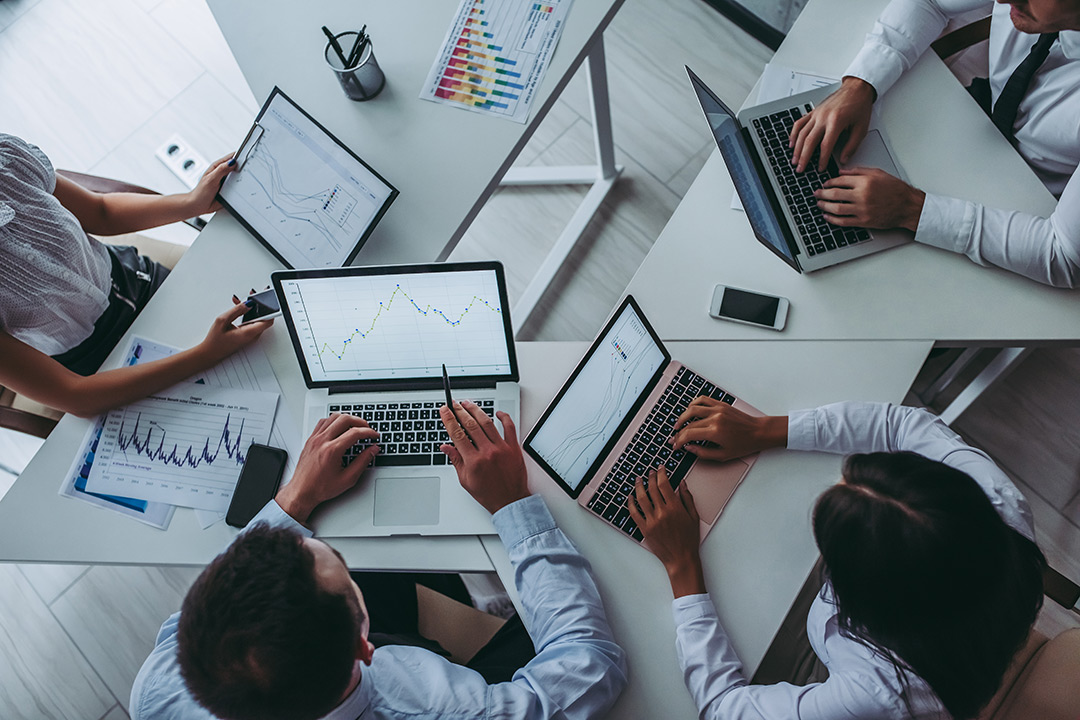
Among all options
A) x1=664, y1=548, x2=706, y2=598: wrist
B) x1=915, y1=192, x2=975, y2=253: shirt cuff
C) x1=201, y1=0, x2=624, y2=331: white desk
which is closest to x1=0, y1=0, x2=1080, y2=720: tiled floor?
x1=201, y1=0, x2=624, y2=331: white desk

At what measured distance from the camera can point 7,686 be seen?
187 centimetres

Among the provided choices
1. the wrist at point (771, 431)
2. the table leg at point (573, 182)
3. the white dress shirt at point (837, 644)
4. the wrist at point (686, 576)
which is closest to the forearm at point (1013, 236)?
the white dress shirt at point (837, 644)

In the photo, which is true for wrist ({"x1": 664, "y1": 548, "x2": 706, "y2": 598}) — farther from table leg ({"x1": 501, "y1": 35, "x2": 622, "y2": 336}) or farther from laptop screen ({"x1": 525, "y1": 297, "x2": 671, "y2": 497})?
table leg ({"x1": 501, "y1": 35, "x2": 622, "y2": 336})

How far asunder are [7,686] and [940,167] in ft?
8.59

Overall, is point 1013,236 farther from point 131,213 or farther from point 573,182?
point 131,213

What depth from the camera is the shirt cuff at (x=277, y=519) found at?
117 centimetres

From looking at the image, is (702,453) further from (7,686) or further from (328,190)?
(7,686)

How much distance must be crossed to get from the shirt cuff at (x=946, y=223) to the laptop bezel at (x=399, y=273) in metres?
0.78

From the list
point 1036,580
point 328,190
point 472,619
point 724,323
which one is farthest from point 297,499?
point 1036,580

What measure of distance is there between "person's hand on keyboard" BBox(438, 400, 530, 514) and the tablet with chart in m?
0.42

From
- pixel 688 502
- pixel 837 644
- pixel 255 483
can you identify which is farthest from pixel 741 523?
pixel 255 483

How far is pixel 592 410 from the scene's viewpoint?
1.20 meters

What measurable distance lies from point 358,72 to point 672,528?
3.52ft

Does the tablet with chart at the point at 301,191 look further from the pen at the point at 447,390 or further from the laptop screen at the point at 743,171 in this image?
the laptop screen at the point at 743,171
